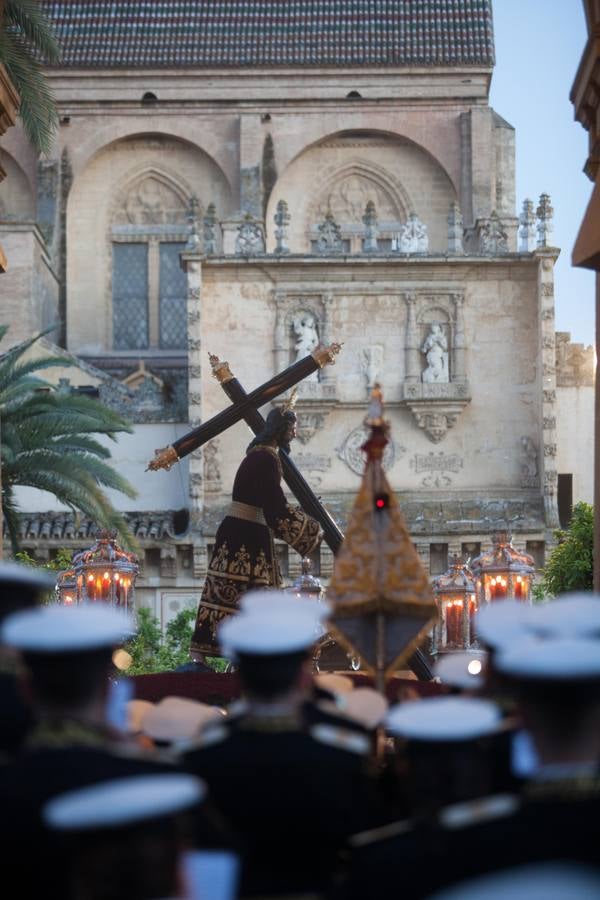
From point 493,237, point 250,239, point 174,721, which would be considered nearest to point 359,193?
point 493,237

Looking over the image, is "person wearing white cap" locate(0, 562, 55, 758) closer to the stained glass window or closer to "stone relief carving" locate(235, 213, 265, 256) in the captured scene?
"stone relief carving" locate(235, 213, 265, 256)

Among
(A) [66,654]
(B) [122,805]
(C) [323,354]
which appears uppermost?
(C) [323,354]

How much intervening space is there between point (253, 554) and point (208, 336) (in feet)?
73.1

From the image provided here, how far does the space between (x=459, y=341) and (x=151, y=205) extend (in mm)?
9117

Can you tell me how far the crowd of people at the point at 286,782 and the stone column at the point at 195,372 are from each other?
1134 inches

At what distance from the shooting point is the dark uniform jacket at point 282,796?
5.52m

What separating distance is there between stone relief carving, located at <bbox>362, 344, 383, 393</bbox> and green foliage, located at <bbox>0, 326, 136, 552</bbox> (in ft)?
33.2

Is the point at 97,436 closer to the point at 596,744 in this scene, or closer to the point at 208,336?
the point at 208,336

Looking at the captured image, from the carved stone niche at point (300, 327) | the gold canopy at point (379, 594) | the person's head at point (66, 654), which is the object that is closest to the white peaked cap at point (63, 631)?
the person's head at point (66, 654)

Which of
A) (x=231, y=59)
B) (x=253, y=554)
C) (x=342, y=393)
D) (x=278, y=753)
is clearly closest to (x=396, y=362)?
(x=342, y=393)

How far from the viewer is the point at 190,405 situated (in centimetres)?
3541

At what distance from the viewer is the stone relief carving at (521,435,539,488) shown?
36250mm

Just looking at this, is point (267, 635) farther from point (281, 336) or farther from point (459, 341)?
point (459, 341)

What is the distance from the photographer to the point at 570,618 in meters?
5.94
